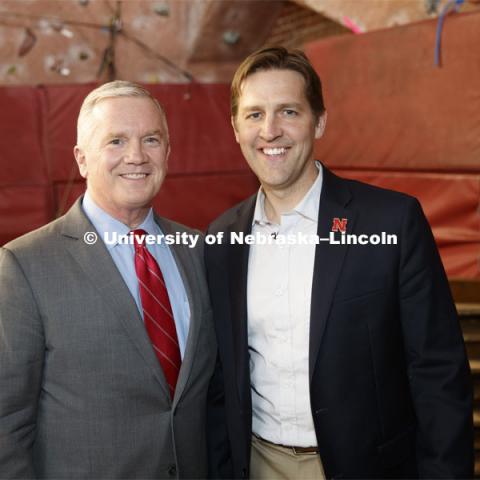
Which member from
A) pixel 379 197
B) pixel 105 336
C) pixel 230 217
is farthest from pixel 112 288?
pixel 379 197

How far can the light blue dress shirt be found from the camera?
162 centimetres

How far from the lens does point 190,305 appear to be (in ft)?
5.49

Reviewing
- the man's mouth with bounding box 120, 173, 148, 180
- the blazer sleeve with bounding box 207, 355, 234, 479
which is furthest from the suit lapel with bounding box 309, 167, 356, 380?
the man's mouth with bounding box 120, 173, 148, 180

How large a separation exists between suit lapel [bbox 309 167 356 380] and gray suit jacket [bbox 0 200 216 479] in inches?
13.3

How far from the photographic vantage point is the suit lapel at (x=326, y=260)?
60.6 inches

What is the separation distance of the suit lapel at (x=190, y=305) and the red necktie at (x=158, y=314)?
0.02 m

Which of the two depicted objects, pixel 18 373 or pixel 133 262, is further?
pixel 133 262

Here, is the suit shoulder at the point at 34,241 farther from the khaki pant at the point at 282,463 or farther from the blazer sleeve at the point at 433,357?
the blazer sleeve at the point at 433,357

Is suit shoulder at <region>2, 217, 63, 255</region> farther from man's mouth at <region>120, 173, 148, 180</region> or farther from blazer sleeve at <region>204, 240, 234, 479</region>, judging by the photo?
blazer sleeve at <region>204, 240, 234, 479</region>

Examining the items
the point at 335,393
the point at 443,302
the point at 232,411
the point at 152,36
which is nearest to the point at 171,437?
the point at 232,411

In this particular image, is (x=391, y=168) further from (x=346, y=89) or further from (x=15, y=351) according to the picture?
(x=15, y=351)

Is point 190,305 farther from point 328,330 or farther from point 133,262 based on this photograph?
point 328,330

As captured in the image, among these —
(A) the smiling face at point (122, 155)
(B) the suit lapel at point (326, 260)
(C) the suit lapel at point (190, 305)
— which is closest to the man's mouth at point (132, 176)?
(A) the smiling face at point (122, 155)

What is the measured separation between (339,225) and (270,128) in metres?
0.31
